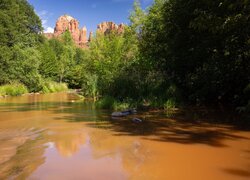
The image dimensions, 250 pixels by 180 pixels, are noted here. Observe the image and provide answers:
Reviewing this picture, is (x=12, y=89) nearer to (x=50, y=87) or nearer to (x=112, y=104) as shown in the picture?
(x=50, y=87)

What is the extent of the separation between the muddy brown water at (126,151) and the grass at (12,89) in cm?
2246

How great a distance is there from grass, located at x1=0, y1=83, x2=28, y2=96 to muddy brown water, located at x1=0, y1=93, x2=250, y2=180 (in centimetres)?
2246

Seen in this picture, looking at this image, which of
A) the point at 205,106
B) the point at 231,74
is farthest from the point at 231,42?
the point at 205,106

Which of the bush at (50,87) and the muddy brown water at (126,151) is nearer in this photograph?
the muddy brown water at (126,151)

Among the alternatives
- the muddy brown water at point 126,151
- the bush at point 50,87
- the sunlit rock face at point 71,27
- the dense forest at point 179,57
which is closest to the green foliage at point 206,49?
the dense forest at point 179,57

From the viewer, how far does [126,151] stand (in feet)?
21.9

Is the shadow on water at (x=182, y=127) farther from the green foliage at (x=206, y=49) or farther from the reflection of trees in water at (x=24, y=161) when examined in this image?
the reflection of trees in water at (x=24, y=161)

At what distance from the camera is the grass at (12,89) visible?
31.2 meters

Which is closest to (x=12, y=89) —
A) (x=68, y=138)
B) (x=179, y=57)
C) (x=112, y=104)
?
(x=112, y=104)

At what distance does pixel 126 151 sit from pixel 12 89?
27778 millimetres

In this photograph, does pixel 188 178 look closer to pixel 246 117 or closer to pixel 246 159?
pixel 246 159

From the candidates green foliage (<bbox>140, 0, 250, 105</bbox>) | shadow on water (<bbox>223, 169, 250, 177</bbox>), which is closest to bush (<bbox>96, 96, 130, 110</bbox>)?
green foliage (<bbox>140, 0, 250, 105</bbox>)

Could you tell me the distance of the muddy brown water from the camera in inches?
205

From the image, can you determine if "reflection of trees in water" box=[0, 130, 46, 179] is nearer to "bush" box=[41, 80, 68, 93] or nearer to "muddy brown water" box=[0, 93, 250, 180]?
"muddy brown water" box=[0, 93, 250, 180]
